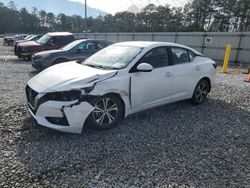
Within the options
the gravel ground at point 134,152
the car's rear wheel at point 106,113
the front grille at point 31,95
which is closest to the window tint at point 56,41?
the gravel ground at point 134,152

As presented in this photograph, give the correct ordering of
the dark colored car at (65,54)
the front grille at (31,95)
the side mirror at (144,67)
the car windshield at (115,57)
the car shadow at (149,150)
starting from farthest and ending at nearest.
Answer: the dark colored car at (65,54) < the car windshield at (115,57) < the side mirror at (144,67) < the front grille at (31,95) < the car shadow at (149,150)

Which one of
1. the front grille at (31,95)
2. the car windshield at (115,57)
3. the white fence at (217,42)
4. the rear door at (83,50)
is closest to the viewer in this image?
the front grille at (31,95)

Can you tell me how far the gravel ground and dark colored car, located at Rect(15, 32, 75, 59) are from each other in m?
8.32

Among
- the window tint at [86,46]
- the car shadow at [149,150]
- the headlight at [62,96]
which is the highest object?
the window tint at [86,46]

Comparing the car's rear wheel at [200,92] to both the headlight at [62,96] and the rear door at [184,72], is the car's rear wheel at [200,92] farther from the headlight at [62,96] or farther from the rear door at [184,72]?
the headlight at [62,96]

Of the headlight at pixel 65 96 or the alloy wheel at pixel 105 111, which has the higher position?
the headlight at pixel 65 96

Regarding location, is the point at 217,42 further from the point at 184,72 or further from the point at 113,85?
the point at 113,85

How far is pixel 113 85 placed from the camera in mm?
4043

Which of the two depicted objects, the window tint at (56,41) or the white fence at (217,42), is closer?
the window tint at (56,41)

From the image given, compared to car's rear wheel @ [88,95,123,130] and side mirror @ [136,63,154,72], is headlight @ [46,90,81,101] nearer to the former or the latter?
car's rear wheel @ [88,95,123,130]

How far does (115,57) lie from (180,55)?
5.44ft

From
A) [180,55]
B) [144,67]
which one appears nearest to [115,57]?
[144,67]

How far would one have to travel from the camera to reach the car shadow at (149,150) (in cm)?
305

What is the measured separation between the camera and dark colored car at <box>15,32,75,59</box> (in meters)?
12.9
